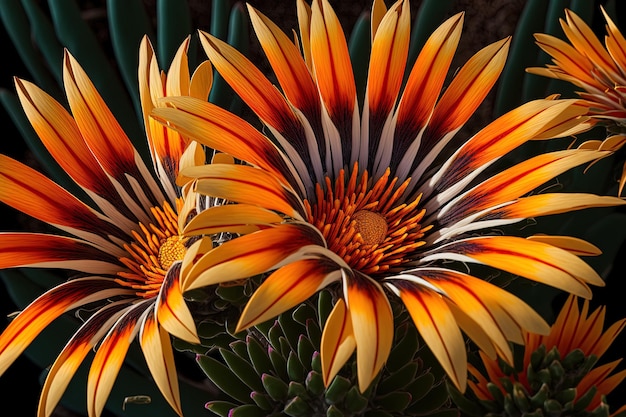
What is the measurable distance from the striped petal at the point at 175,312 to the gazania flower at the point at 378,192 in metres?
0.02

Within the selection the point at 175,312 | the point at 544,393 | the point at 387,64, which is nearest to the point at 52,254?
the point at 175,312

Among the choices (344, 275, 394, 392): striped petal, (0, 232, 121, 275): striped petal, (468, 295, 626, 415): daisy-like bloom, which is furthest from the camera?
(468, 295, 626, 415): daisy-like bloom

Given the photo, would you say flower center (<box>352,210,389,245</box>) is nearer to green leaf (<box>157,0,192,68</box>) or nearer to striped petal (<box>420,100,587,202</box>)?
striped petal (<box>420,100,587,202</box>)

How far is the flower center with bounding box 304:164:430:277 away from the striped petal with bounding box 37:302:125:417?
0.15 meters

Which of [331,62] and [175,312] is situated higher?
[331,62]

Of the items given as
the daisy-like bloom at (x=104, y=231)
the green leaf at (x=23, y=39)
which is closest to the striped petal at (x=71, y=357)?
the daisy-like bloom at (x=104, y=231)

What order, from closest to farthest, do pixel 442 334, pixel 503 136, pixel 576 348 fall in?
pixel 442 334 → pixel 503 136 → pixel 576 348

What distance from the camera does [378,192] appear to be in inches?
21.5

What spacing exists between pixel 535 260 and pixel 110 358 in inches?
9.5

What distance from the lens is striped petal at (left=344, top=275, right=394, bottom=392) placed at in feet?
1.17

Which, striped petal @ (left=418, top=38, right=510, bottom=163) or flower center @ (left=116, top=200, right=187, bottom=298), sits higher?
striped petal @ (left=418, top=38, right=510, bottom=163)

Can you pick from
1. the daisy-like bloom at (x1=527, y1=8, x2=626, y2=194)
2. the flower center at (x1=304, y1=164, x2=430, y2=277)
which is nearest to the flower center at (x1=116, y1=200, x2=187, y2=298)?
the flower center at (x1=304, y1=164, x2=430, y2=277)

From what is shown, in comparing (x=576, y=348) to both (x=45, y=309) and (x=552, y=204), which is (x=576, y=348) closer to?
(x=552, y=204)

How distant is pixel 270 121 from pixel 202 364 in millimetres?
170
